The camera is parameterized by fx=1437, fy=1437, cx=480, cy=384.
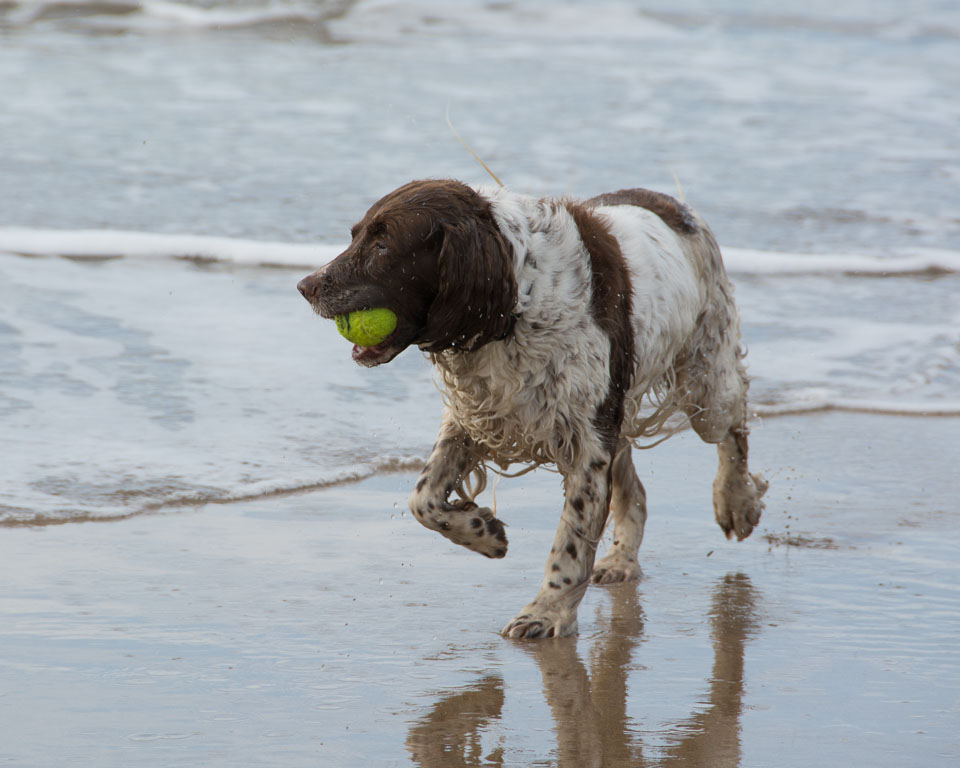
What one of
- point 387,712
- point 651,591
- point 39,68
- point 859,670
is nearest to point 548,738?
point 387,712

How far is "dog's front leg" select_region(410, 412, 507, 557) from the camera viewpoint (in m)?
4.59

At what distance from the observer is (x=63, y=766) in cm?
329

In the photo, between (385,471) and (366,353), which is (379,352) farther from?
(385,471)

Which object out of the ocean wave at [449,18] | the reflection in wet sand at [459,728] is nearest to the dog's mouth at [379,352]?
the reflection in wet sand at [459,728]

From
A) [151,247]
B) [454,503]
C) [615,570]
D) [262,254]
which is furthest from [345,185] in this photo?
[454,503]

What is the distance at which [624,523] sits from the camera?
5.23m

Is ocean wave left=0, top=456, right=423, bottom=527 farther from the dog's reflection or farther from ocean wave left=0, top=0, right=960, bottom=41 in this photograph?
ocean wave left=0, top=0, right=960, bottom=41

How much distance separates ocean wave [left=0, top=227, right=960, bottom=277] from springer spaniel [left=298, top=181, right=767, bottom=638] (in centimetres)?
498

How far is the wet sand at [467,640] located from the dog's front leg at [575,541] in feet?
0.42

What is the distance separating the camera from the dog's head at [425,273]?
4051 mm

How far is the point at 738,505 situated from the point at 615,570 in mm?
634

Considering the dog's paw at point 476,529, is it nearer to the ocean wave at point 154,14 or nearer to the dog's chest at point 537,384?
the dog's chest at point 537,384

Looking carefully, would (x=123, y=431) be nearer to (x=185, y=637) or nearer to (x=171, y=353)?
(x=171, y=353)

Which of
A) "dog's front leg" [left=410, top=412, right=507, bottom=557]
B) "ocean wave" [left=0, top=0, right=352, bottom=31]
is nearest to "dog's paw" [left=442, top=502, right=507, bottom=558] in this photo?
"dog's front leg" [left=410, top=412, right=507, bottom=557]
